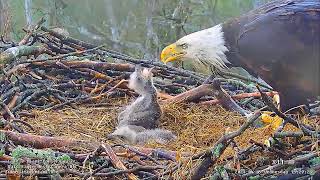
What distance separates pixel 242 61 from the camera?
12.3 ft

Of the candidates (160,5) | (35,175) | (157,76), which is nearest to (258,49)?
(157,76)

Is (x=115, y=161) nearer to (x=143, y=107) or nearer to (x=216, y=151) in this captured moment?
(x=216, y=151)

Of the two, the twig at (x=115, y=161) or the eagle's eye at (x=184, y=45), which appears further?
the eagle's eye at (x=184, y=45)

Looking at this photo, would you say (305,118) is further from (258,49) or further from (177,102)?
(177,102)

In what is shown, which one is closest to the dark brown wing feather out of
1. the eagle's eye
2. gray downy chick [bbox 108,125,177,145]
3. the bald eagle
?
the bald eagle

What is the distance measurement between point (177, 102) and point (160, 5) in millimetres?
6248

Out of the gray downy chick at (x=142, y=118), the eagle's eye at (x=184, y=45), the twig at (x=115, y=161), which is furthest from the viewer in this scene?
the eagle's eye at (x=184, y=45)

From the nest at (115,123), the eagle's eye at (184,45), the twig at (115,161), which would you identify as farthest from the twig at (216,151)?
the eagle's eye at (184,45)

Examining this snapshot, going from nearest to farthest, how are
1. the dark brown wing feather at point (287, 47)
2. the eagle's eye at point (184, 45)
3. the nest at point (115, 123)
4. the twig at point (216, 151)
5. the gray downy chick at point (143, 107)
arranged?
the twig at point (216, 151)
the nest at point (115, 123)
the dark brown wing feather at point (287, 47)
the gray downy chick at point (143, 107)
the eagle's eye at point (184, 45)

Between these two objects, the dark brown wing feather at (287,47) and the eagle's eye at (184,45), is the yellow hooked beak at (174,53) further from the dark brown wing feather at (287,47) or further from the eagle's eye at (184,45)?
the dark brown wing feather at (287,47)

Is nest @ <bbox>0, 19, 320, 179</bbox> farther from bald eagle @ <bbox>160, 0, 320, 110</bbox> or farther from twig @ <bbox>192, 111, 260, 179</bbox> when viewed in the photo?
bald eagle @ <bbox>160, 0, 320, 110</bbox>

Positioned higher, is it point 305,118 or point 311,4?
point 311,4

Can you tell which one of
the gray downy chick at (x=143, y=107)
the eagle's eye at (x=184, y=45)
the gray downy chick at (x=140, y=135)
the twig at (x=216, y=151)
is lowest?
the gray downy chick at (x=140, y=135)

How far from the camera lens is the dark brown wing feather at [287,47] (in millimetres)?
3324
